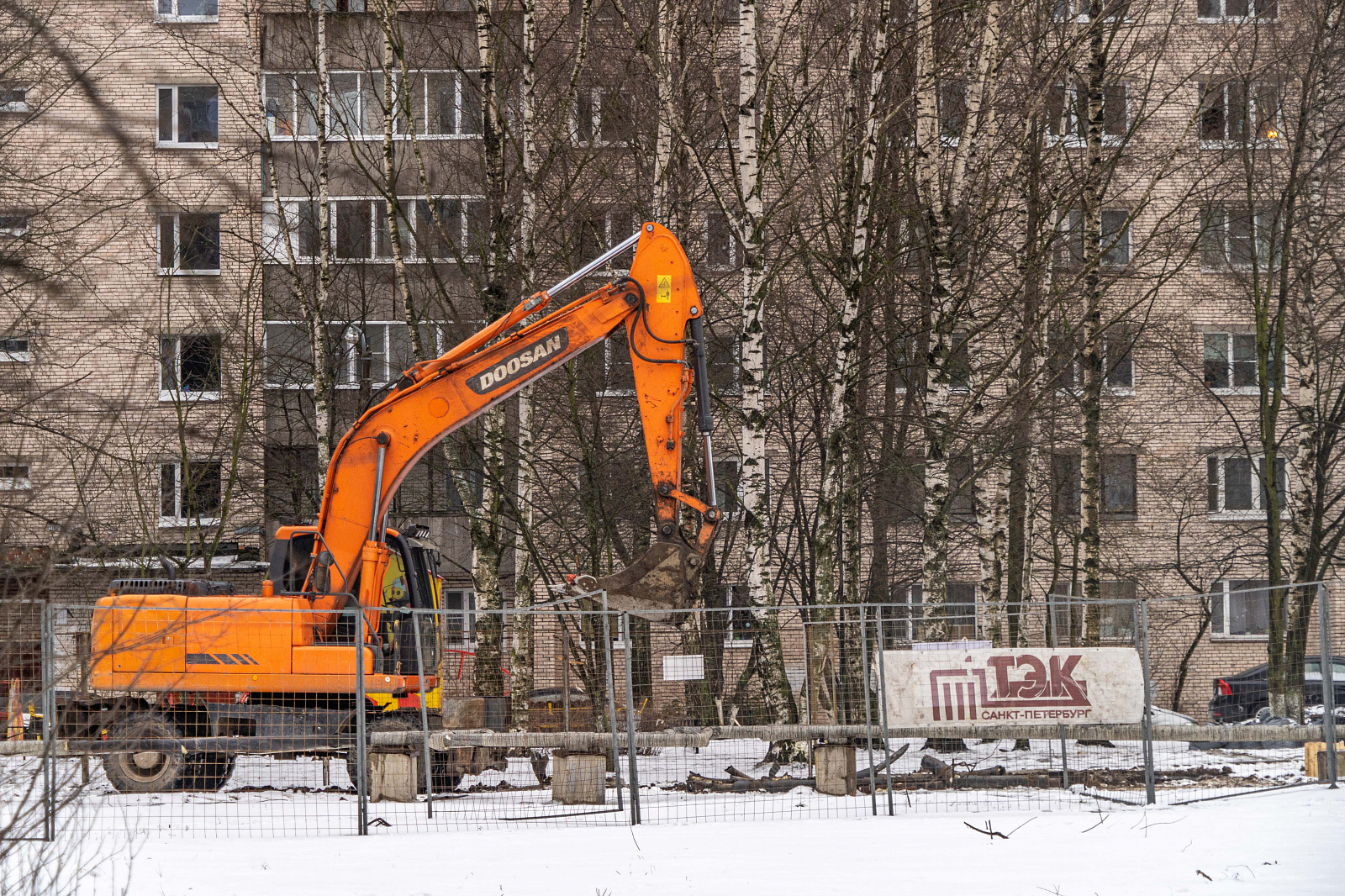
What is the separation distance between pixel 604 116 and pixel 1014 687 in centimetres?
A: 1247

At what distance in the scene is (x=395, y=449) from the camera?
13.0 m

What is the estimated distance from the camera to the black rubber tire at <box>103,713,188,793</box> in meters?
12.5

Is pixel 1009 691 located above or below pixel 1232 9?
below

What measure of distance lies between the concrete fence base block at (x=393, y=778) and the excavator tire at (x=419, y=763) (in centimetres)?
61

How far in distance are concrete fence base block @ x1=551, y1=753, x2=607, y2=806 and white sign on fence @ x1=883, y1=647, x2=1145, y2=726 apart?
2569 millimetres

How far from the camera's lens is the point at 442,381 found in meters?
13.0

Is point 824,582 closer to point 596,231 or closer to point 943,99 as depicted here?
point 596,231

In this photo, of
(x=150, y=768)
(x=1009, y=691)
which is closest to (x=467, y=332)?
(x=150, y=768)

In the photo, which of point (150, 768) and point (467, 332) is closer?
point (150, 768)

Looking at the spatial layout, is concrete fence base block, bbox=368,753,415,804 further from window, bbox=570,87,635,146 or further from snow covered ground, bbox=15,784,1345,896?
window, bbox=570,87,635,146

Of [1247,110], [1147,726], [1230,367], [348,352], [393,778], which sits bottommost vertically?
[393,778]

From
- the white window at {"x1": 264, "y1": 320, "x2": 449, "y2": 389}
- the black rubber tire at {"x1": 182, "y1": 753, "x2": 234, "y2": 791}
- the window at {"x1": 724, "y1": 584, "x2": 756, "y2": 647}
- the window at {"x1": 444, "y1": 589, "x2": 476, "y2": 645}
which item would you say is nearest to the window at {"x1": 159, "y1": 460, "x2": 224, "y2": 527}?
the white window at {"x1": 264, "y1": 320, "x2": 449, "y2": 389}


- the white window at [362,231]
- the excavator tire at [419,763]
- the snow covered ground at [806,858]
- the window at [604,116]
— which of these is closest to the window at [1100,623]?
the snow covered ground at [806,858]

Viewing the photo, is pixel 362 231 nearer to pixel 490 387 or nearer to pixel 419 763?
pixel 490 387
